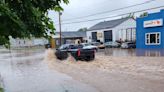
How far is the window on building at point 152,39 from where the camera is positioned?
42.5 meters

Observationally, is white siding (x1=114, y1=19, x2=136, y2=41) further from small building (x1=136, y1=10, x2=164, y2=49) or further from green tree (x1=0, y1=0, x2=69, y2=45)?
green tree (x1=0, y1=0, x2=69, y2=45)

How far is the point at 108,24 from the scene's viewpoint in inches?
2916

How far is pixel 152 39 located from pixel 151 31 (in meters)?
1.20

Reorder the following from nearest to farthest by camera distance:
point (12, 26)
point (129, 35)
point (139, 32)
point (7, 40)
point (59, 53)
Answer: point (12, 26)
point (7, 40)
point (59, 53)
point (139, 32)
point (129, 35)

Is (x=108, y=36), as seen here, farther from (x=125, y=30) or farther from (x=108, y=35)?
(x=125, y=30)

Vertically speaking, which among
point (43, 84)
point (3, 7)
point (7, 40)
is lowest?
point (43, 84)

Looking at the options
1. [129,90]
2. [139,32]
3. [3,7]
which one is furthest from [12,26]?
[139,32]

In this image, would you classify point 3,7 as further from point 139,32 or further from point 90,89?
point 139,32

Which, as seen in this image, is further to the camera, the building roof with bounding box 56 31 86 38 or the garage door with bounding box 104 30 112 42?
the building roof with bounding box 56 31 86 38

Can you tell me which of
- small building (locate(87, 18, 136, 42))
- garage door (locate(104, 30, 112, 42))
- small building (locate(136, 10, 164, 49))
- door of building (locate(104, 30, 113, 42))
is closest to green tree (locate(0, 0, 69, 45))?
A: small building (locate(136, 10, 164, 49))

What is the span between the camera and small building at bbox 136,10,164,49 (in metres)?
41.6

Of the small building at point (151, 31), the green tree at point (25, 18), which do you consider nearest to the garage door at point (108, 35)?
the small building at point (151, 31)

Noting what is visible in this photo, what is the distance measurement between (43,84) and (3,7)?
1136 cm

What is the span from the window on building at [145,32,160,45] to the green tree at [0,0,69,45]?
128ft
